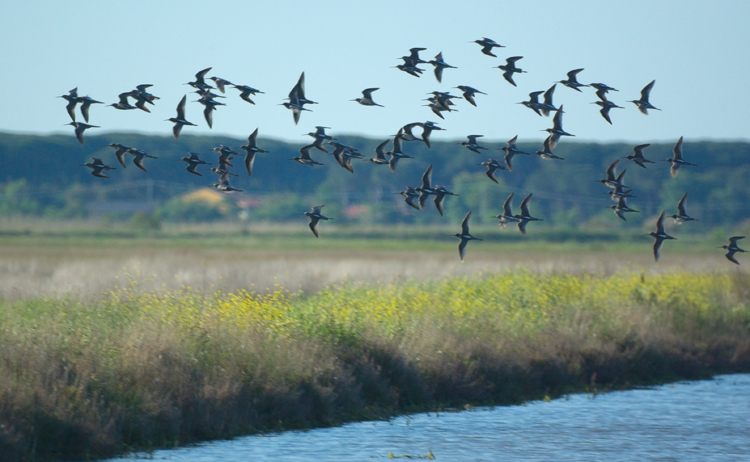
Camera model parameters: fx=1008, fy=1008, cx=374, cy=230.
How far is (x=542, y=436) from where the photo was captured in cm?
1773

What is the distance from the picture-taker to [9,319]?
1783cm

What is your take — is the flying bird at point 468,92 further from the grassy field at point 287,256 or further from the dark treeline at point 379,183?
the dark treeline at point 379,183

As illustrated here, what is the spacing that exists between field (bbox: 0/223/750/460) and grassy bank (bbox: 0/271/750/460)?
0.03m

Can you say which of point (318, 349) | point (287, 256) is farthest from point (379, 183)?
point (318, 349)

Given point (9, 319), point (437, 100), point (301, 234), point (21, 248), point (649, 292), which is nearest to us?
point (437, 100)

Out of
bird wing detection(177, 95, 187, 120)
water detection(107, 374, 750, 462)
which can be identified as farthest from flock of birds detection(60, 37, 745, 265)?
water detection(107, 374, 750, 462)

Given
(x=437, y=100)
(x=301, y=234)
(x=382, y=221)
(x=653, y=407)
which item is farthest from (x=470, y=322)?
(x=382, y=221)

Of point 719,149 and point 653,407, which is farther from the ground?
point 719,149

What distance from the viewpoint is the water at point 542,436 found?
15.9 metres

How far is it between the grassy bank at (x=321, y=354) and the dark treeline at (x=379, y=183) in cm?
8681

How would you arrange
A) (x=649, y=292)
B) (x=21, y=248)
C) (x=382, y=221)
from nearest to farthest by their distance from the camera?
1. (x=649, y=292)
2. (x=21, y=248)
3. (x=382, y=221)

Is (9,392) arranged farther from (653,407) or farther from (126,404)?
(653,407)

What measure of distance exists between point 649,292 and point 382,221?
8636 centimetres

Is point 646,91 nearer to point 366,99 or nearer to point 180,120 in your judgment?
point 366,99
